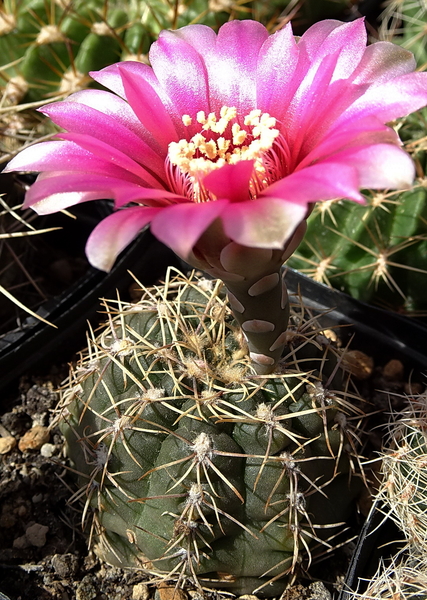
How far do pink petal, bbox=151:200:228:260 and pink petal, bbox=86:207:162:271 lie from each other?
3 cm

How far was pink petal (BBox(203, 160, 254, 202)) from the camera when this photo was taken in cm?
63

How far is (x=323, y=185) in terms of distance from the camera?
22.3 inches

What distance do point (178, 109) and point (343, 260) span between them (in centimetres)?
71

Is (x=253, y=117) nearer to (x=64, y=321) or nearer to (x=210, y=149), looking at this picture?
(x=210, y=149)

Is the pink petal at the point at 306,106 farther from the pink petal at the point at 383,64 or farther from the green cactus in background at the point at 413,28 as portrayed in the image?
the green cactus in background at the point at 413,28

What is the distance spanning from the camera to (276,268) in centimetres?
74

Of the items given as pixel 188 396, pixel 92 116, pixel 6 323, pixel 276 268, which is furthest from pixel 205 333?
pixel 6 323

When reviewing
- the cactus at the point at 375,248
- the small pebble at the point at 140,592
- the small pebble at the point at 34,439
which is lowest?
the small pebble at the point at 140,592

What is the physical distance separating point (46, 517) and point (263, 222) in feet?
2.80

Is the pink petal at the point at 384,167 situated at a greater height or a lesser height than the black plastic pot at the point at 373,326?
greater

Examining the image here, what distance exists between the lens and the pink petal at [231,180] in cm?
63

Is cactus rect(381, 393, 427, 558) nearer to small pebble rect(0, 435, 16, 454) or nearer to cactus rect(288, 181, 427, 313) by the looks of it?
cactus rect(288, 181, 427, 313)

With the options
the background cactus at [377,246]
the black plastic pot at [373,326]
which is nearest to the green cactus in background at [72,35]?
the background cactus at [377,246]

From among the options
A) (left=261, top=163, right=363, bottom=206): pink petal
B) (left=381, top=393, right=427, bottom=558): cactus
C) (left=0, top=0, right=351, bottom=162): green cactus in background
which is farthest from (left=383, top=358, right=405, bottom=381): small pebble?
(left=0, top=0, right=351, bottom=162): green cactus in background
